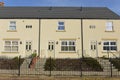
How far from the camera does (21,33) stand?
40750 mm

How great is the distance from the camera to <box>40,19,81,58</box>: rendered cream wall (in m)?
40.1

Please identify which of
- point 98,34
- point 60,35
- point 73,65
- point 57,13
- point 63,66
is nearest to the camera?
point 63,66

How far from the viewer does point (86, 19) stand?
41.2 m

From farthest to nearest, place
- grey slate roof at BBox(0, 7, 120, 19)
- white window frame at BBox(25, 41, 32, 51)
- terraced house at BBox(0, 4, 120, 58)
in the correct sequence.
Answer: grey slate roof at BBox(0, 7, 120, 19) → white window frame at BBox(25, 41, 32, 51) → terraced house at BBox(0, 4, 120, 58)

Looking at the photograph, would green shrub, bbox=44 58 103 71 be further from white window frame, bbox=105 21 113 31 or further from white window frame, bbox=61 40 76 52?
white window frame, bbox=105 21 113 31

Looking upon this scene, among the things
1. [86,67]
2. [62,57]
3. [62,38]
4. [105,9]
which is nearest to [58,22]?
[62,38]

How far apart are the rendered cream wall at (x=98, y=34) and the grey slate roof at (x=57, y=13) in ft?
2.52

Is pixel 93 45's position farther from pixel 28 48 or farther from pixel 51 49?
pixel 28 48

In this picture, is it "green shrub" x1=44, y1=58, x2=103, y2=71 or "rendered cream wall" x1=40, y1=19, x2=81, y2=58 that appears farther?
"rendered cream wall" x1=40, y1=19, x2=81, y2=58

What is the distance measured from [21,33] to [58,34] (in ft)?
17.0

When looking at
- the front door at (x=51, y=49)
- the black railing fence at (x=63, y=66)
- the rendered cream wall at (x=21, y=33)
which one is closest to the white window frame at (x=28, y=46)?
the rendered cream wall at (x=21, y=33)

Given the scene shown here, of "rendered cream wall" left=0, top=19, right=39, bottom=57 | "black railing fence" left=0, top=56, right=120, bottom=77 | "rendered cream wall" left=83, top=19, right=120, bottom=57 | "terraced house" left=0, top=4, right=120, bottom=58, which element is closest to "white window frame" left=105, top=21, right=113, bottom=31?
"terraced house" left=0, top=4, right=120, bottom=58

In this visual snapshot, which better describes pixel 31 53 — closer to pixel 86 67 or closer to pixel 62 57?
pixel 62 57

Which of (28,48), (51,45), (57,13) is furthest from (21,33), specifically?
(57,13)
